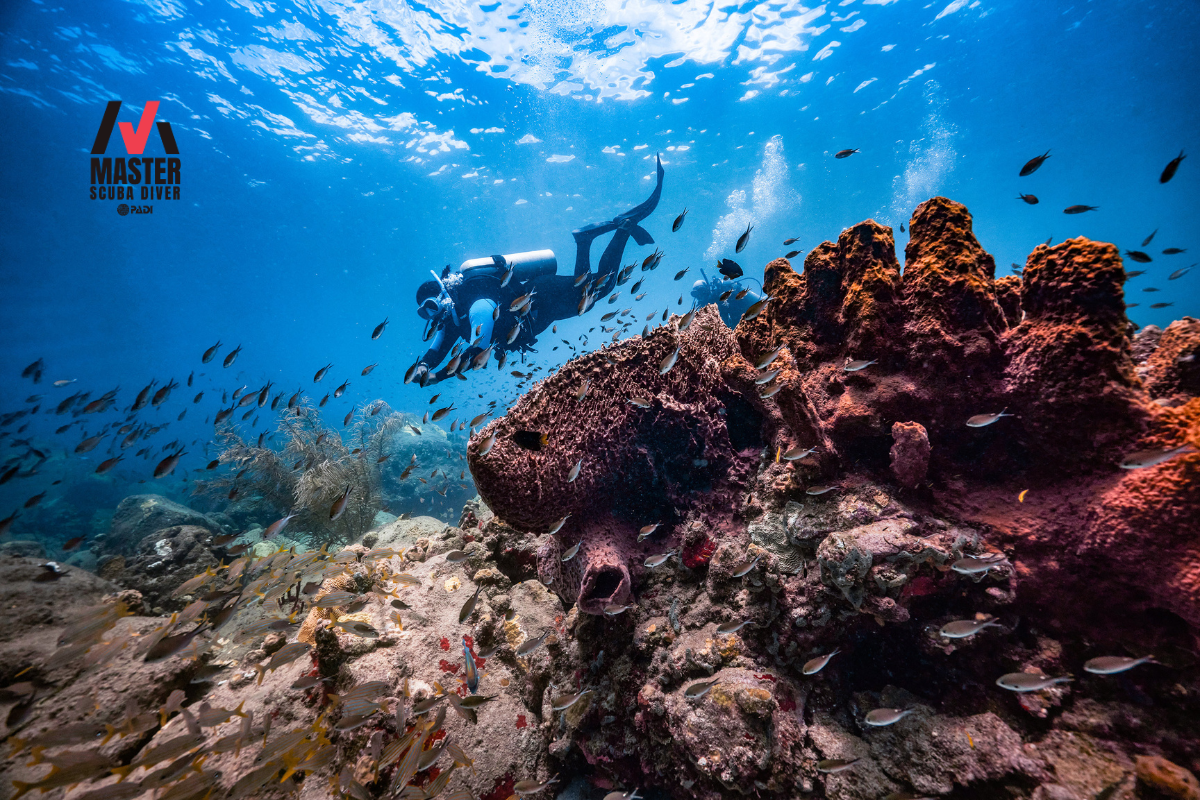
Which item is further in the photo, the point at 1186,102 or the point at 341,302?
the point at 341,302

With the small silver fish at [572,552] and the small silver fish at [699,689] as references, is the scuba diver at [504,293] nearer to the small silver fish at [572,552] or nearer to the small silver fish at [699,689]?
the small silver fish at [572,552]

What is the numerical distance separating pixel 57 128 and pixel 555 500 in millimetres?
42868

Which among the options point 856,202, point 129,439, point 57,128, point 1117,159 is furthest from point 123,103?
point 1117,159

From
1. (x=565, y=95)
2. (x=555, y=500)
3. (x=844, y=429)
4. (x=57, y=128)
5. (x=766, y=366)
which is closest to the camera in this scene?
(x=844, y=429)

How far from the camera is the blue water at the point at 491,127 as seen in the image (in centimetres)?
2158

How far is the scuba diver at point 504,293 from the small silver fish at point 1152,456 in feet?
23.7

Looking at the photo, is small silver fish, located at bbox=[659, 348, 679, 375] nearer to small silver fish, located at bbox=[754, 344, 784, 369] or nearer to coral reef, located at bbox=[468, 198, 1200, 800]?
coral reef, located at bbox=[468, 198, 1200, 800]

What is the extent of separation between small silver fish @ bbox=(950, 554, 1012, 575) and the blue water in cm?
1422

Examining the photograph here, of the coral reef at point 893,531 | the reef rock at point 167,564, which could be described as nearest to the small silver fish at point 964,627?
the coral reef at point 893,531

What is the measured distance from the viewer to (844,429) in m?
2.98

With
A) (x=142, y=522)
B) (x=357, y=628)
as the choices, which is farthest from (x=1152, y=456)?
(x=142, y=522)

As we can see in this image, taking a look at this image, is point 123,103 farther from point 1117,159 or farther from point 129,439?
point 1117,159

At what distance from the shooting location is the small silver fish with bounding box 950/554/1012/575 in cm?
218

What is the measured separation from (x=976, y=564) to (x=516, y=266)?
12.6 meters
